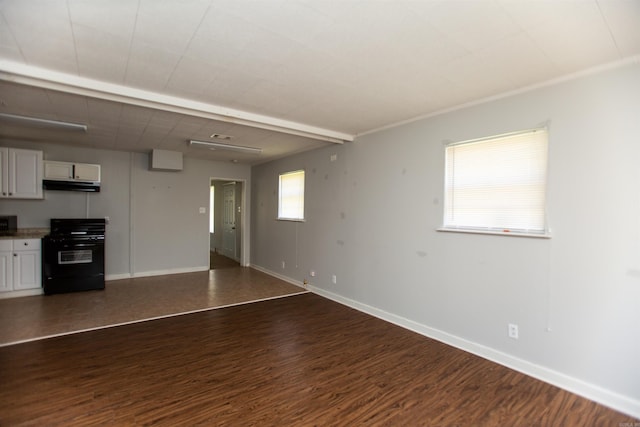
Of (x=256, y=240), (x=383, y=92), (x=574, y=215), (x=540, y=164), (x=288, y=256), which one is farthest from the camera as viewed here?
(x=256, y=240)

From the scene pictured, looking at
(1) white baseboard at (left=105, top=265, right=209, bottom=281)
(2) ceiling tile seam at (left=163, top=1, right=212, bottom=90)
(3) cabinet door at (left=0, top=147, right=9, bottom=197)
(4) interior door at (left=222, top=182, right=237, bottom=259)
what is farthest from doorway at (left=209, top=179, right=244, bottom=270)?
(2) ceiling tile seam at (left=163, top=1, right=212, bottom=90)

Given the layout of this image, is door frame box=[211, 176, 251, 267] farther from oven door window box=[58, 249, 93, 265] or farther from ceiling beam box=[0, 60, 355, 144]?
ceiling beam box=[0, 60, 355, 144]

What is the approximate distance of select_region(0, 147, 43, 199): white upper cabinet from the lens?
185 inches

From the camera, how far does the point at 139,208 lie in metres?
6.14

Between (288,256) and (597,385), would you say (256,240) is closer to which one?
(288,256)

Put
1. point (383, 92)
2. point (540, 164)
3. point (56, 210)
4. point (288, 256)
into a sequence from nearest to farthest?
point (540, 164)
point (383, 92)
point (56, 210)
point (288, 256)

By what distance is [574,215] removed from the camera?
2518 millimetres

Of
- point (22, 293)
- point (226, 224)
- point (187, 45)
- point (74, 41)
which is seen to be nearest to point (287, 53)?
point (187, 45)

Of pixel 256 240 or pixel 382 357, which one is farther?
pixel 256 240

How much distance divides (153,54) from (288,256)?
4320mm

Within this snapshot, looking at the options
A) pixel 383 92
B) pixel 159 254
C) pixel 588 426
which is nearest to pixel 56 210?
pixel 159 254

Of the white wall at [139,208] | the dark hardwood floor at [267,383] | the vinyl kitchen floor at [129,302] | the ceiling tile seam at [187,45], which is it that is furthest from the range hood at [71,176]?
the ceiling tile seam at [187,45]

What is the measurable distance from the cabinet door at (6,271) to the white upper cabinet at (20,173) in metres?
0.91

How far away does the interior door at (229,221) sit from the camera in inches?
330
